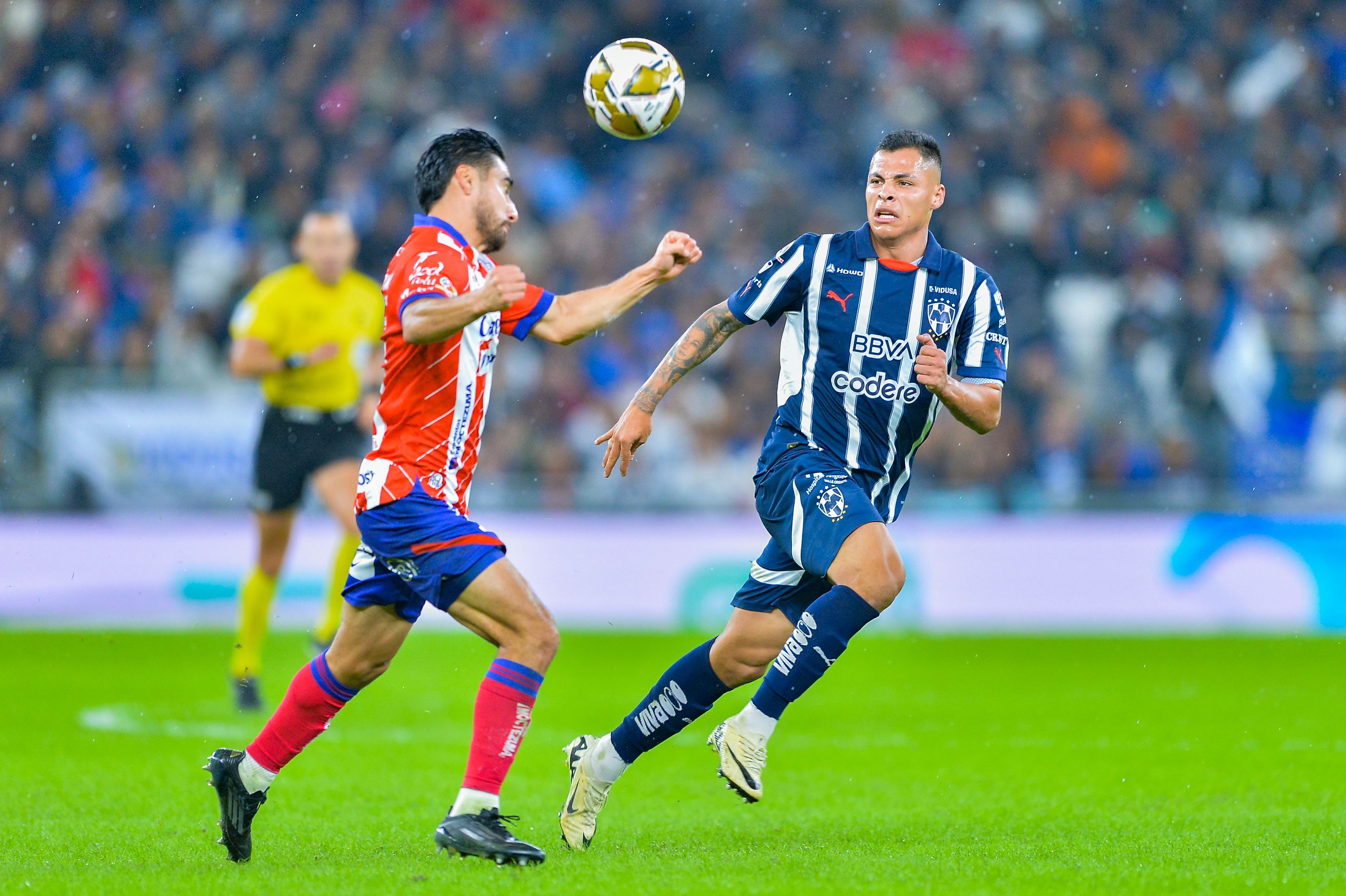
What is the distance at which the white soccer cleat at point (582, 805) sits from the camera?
4.82 metres

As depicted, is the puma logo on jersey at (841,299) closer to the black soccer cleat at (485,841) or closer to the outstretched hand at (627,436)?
the outstretched hand at (627,436)

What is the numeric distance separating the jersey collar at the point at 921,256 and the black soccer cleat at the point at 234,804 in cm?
254

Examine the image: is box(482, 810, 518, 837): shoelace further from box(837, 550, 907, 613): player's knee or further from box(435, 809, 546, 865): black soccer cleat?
box(837, 550, 907, 613): player's knee

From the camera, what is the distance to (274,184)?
15.6 metres

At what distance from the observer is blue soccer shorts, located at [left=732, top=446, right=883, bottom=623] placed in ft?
16.1

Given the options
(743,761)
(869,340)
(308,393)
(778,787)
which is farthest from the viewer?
(308,393)

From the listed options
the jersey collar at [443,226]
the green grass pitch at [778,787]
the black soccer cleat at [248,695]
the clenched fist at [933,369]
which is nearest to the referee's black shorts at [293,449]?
the black soccer cleat at [248,695]

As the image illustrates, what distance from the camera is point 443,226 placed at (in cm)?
475

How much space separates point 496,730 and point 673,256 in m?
1.54

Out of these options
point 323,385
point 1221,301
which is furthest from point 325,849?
point 1221,301

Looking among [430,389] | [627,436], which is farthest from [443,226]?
[627,436]

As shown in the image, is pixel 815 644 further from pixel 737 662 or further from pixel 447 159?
pixel 447 159

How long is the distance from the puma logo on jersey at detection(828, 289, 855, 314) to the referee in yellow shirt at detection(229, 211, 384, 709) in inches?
162

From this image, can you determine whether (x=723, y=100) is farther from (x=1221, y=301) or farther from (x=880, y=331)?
(x=880, y=331)
